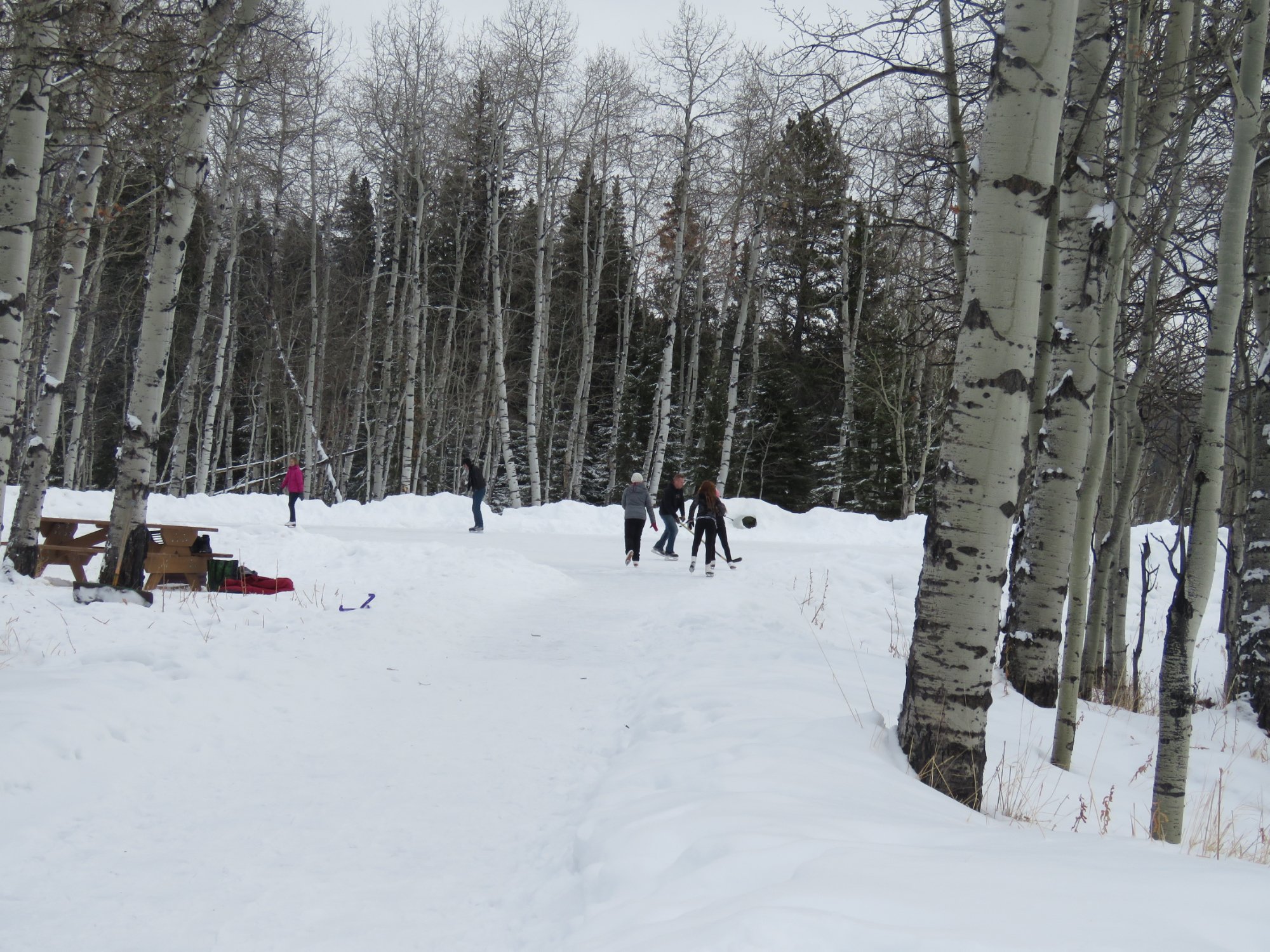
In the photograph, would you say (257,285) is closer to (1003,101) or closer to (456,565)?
(456,565)

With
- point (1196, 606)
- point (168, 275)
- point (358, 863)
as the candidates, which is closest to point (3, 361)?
point (168, 275)

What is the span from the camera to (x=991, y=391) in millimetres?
4262

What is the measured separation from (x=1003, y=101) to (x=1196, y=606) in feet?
9.62

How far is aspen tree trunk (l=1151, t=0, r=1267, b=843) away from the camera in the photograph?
4.45m

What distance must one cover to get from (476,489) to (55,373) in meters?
8.54

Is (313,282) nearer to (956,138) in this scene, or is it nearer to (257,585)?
(257,585)

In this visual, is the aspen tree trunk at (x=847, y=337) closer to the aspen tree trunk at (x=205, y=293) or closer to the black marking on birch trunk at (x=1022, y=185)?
the aspen tree trunk at (x=205, y=293)

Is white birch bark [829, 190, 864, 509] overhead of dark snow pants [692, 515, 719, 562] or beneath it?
overhead

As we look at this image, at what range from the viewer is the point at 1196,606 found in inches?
186

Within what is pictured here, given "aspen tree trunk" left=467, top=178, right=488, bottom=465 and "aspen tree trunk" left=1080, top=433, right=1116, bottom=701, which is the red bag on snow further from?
"aspen tree trunk" left=467, top=178, right=488, bottom=465

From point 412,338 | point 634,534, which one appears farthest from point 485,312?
point 634,534

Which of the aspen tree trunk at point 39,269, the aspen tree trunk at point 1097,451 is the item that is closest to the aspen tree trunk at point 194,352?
the aspen tree trunk at point 39,269

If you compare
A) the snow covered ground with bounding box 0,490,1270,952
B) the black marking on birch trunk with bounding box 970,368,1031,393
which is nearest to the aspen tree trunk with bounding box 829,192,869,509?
the snow covered ground with bounding box 0,490,1270,952

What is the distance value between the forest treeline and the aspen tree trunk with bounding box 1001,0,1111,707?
3cm
